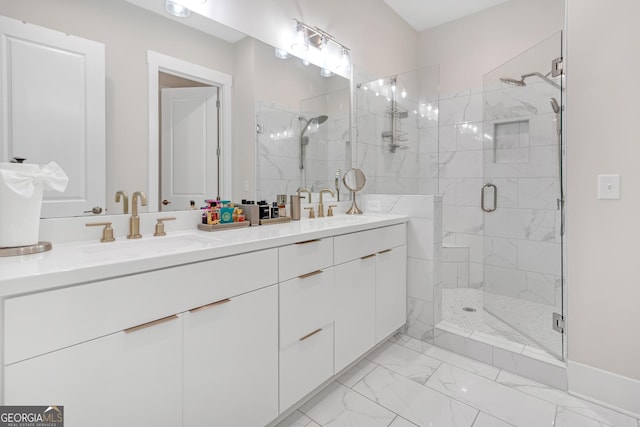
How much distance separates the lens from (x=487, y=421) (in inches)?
57.3

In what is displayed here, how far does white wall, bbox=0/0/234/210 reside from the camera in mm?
1259

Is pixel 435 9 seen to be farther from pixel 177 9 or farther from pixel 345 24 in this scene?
pixel 177 9

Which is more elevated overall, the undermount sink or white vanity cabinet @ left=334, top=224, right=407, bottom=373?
the undermount sink

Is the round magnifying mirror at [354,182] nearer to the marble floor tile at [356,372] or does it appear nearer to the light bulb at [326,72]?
the light bulb at [326,72]

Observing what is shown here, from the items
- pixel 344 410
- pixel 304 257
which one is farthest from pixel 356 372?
pixel 304 257

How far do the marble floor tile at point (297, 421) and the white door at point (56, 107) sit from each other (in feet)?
4.13

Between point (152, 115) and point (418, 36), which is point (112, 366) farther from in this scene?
point (418, 36)

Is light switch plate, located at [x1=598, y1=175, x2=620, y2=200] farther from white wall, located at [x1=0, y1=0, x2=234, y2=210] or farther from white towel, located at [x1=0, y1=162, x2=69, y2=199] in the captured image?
white towel, located at [x1=0, y1=162, x2=69, y2=199]

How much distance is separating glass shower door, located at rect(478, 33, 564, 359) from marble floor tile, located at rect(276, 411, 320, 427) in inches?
54.8

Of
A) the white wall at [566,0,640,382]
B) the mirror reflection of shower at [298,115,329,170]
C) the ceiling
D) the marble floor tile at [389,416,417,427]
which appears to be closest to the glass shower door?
the white wall at [566,0,640,382]

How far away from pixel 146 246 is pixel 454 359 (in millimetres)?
1888

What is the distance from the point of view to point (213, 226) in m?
1.57

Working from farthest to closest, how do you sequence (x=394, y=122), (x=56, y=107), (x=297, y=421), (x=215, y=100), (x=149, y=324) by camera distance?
1. (x=394, y=122)
2. (x=215, y=100)
3. (x=297, y=421)
4. (x=56, y=107)
5. (x=149, y=324)

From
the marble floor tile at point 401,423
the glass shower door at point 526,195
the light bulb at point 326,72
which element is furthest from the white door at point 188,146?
the glass shower door at point 526,195
